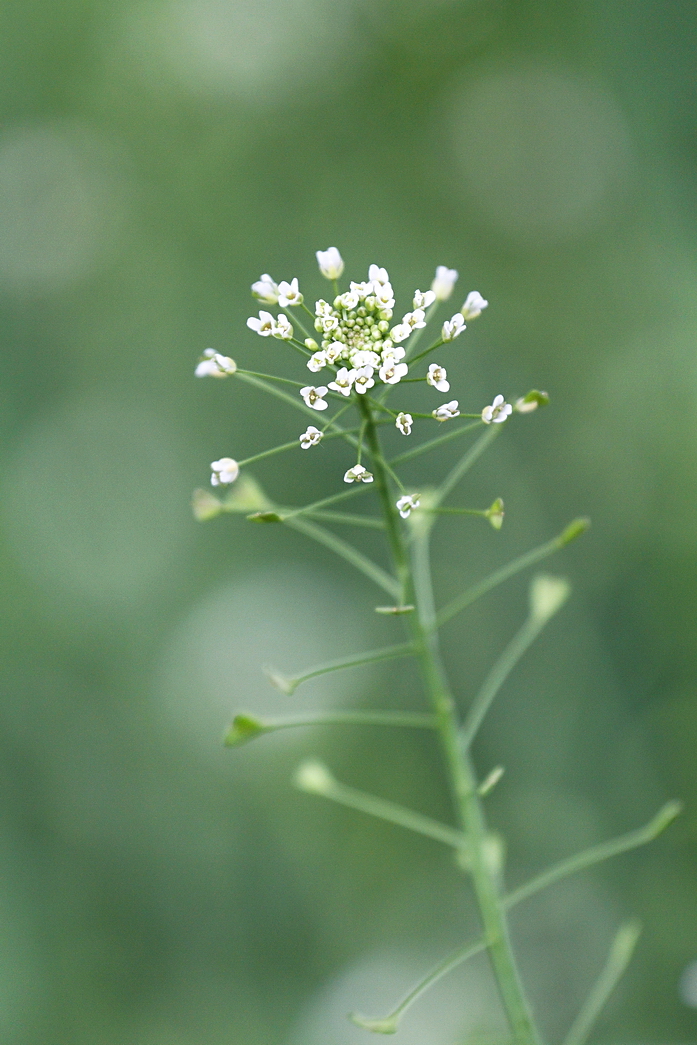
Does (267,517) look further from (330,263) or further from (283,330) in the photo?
(330,263)

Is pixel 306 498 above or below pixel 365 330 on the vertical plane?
below

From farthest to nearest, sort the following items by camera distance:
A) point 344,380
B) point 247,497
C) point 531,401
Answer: point 247,497, point 531,401, point 344,380

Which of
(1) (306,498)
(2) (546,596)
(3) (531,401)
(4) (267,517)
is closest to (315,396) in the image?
(4) (267,517)

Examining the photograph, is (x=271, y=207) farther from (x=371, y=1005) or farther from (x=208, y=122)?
(x=371, y=1005)

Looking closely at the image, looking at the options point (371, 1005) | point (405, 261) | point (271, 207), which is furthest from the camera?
point (271, 207)

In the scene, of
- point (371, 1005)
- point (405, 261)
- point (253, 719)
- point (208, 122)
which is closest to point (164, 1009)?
point (371, 1005)

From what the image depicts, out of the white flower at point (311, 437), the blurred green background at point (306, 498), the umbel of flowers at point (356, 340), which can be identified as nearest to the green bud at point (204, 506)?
the umbel of flowers at point (356, 340)

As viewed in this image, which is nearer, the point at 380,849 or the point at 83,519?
the point at 380,849
